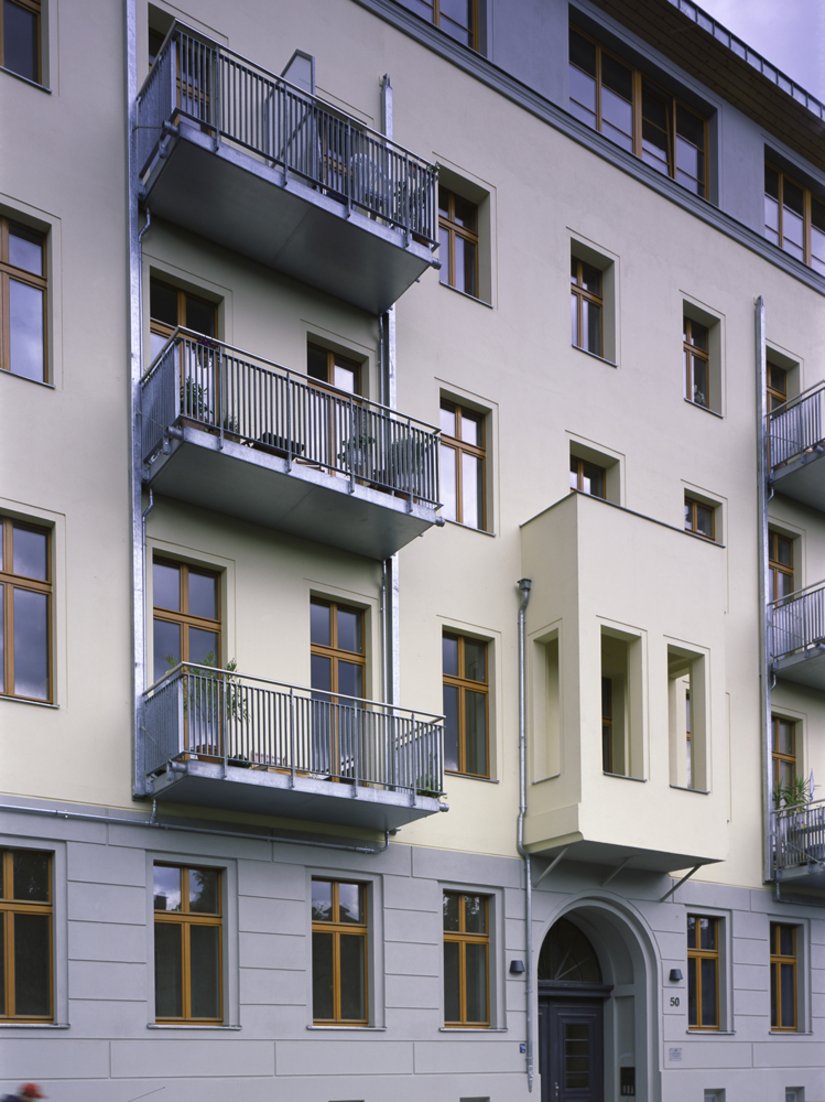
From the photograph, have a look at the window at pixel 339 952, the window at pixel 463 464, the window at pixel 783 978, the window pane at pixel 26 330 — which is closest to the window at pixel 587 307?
the window at pixel 463 464

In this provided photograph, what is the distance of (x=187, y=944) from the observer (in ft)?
50.6

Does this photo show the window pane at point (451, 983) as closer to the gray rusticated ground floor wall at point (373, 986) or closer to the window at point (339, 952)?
the gray rusticated ground floor wall at point (373, 986)

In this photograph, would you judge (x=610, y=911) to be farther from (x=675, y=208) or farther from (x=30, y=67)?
(x=30, y=67)

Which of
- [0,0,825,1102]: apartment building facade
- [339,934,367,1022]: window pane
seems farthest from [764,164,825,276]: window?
[339,934,367,1022]: window pane

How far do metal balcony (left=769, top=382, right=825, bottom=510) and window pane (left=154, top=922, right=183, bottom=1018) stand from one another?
13.7 meters

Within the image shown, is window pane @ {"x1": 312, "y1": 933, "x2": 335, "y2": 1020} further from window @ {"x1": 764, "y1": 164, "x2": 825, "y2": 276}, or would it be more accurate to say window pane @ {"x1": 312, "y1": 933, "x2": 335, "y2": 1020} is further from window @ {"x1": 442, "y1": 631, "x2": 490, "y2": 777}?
window @ {"x1": 764, "y1": 164, "x2": 825, "y2": 276}

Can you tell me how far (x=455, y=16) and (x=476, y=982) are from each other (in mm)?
14202

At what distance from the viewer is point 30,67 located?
16156mm

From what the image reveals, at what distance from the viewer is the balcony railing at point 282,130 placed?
1623 cm

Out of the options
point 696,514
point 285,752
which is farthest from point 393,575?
point 696,514

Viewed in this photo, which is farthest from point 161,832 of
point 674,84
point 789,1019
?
point 674,84

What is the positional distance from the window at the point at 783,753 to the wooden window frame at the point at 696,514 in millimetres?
3365

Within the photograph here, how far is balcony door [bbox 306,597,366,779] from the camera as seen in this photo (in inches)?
636

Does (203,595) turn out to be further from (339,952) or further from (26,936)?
(339,952)
